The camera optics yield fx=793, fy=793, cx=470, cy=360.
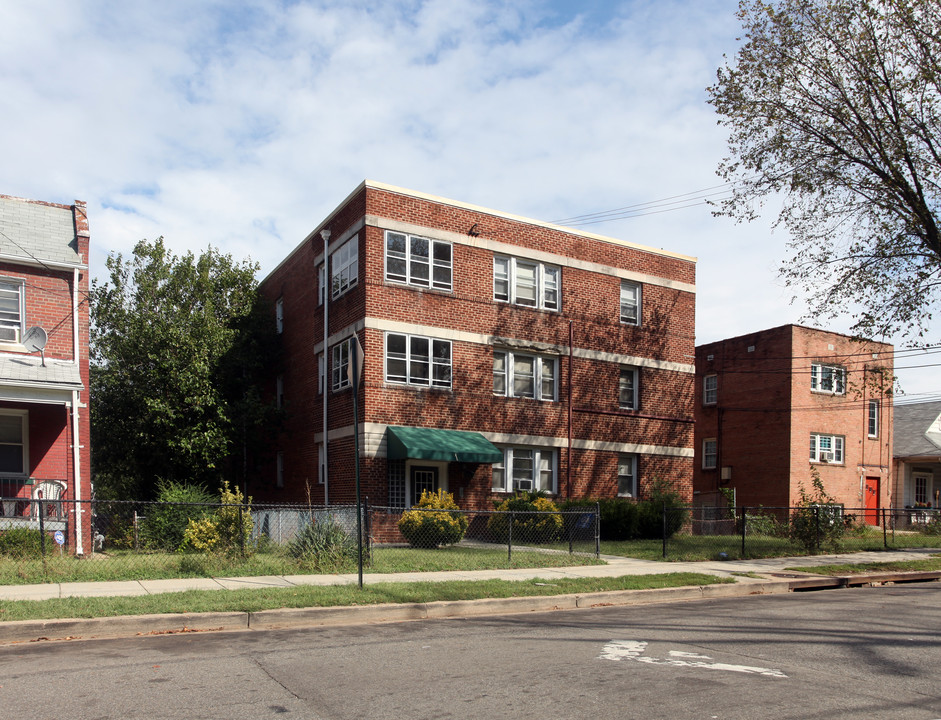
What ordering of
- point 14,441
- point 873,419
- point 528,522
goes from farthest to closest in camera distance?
point 873,419
point 528,522
point 14,441

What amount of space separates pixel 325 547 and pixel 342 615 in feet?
13.8

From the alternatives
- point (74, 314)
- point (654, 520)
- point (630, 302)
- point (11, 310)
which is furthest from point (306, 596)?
point (630, 302)

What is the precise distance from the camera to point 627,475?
1130 inches

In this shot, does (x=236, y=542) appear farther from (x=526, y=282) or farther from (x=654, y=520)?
(x=526, y=282)

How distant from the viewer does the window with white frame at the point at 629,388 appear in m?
28.8

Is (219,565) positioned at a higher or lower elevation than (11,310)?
lower

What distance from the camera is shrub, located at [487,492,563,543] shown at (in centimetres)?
2123

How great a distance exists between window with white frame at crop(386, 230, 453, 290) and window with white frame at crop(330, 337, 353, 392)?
2.67m

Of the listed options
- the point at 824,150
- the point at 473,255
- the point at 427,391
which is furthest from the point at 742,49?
the point at 427,391

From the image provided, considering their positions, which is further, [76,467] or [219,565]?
[76,467]

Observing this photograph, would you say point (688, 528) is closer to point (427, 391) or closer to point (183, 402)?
point (427, 391)

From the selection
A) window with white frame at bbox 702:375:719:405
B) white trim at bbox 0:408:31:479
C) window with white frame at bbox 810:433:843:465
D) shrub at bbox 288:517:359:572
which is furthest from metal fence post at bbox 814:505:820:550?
white trim at bbox 0:408:31:479

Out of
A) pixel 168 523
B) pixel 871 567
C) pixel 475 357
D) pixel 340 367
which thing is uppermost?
pixel 475 357

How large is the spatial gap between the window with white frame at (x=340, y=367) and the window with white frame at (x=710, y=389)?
2106 cm
